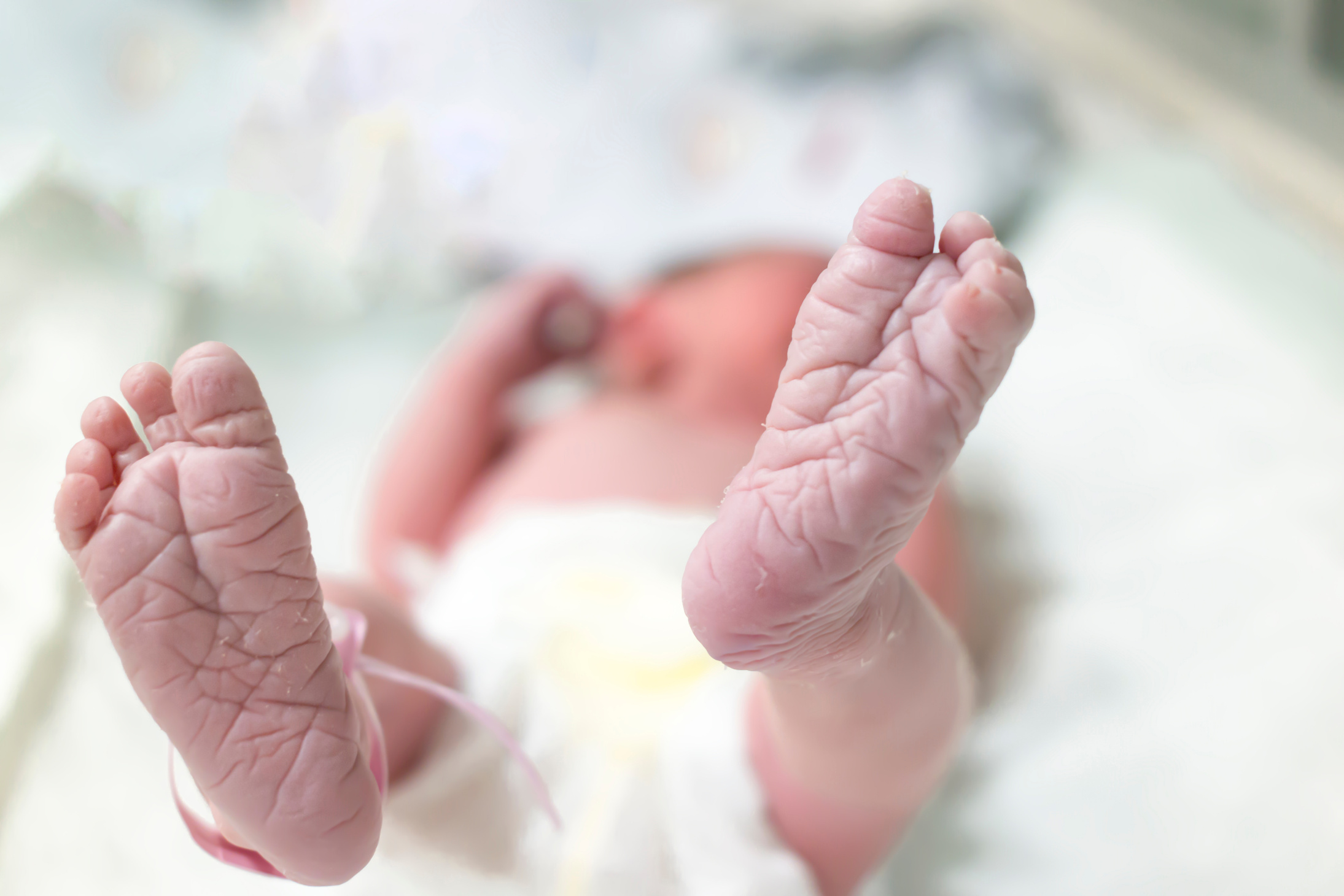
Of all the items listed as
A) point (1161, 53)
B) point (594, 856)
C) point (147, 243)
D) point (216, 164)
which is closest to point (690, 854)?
point (594, 856)

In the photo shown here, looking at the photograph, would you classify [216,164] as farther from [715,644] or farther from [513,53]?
[715,644]

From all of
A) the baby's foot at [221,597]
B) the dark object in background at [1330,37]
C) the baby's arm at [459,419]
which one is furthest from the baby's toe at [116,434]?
the dark object in background at [1330,37]

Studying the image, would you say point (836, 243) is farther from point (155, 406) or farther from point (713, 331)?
point (155, 406)

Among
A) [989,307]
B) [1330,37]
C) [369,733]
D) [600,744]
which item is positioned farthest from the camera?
[1330,37]

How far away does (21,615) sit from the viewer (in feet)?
1.79

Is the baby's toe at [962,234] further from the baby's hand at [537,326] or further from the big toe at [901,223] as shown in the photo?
the baby's hand at [537,326]

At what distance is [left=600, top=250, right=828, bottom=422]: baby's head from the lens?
0.87 metres

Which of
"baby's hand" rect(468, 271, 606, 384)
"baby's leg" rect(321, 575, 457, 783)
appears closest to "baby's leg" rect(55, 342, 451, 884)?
"baby's leg" rect(321, 575, 457, 783)

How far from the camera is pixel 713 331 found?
93 cm

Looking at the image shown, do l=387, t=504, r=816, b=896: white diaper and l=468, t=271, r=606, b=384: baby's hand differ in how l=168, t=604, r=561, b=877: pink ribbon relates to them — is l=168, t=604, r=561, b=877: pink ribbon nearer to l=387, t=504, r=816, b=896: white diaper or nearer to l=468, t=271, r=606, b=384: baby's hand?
l=387, t=504, r=816, b=896: white diaper

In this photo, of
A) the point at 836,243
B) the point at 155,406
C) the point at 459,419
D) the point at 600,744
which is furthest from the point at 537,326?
the point at 155,406

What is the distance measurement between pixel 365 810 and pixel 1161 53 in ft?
3.30

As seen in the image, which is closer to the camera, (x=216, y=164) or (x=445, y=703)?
(x=445, y=703)

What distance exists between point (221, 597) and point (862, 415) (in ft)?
0.75
